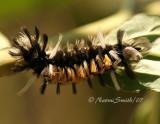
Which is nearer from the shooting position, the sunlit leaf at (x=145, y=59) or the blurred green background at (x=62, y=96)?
the sunlit leaf at (x=145, y=59)

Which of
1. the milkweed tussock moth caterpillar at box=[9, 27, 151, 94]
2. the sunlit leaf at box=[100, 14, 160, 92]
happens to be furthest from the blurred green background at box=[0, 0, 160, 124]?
the milkweed tussock moth caterpillar at box=[9, 27, 151, 94]

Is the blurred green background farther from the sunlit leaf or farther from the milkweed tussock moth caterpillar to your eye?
the milkweed tussock moth caterpillar

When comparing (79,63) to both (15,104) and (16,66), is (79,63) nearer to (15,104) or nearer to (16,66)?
(16,66)

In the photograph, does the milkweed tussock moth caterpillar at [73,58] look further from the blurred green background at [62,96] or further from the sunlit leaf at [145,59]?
the blurred green background at [62,96]

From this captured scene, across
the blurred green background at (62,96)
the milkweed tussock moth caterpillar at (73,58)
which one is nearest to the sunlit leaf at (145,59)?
the milkweed tussock moth caterpillar at (73,58)

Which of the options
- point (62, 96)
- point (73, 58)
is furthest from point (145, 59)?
point (62, 96)

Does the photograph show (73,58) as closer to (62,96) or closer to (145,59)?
(145,59)

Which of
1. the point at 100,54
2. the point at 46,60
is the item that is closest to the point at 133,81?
the point at 100,54

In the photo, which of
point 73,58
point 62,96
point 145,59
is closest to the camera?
point 73,58
